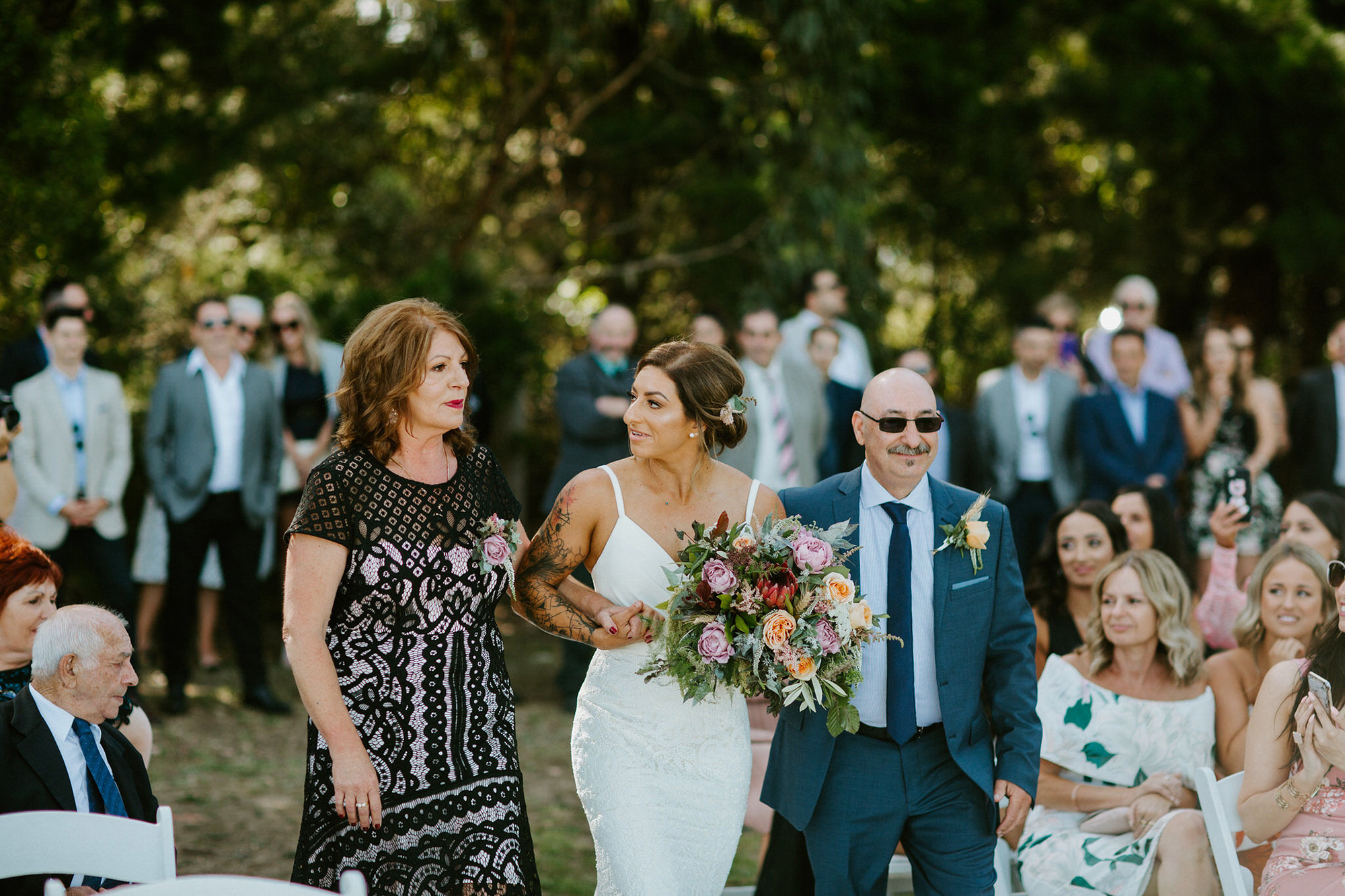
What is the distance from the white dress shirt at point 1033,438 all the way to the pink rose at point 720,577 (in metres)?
5.30

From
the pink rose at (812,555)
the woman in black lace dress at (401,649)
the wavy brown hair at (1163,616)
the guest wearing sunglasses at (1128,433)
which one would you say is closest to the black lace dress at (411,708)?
the woman in black lace dress at (401,649)

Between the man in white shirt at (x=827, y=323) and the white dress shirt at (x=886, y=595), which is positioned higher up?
the man in white shirt at (x=827, y=323)

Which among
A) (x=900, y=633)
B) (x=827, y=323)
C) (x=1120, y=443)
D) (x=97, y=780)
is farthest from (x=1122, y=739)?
(x=827, y=323)

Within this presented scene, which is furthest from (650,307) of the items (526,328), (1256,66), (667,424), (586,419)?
(667,424)

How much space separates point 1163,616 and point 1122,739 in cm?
47

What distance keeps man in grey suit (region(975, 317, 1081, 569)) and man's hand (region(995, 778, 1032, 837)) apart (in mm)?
4671

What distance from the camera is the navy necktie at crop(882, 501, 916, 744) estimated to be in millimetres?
3643

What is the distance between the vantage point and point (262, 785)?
6.43 meters

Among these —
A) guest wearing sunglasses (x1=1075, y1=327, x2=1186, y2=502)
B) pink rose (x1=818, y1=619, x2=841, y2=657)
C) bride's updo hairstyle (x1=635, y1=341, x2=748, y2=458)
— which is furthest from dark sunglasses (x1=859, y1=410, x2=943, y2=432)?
guest wearing sunglasses (x1=1075, y1=327, x2=1186, y2=502)

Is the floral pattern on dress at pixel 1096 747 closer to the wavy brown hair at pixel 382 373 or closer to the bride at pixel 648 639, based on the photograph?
the bride at pixel 648 639

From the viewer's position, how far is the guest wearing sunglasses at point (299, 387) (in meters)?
8.28

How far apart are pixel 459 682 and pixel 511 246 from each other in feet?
34.4

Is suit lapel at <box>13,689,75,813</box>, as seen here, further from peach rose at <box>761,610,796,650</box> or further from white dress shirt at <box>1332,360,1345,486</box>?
white dress shirt at <box>1332,360,1345,486</box>

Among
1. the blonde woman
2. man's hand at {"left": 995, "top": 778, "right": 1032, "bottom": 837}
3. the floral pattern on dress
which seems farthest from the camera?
the blonde woman
